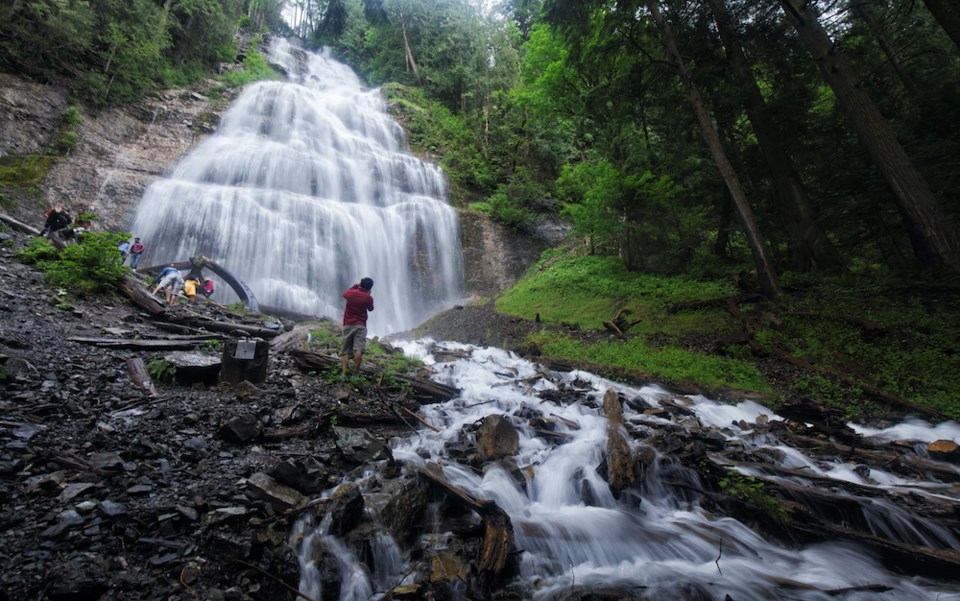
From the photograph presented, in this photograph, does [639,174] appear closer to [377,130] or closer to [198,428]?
[198,428]

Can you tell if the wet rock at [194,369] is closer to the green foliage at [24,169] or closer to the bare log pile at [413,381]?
the bare log pile at [413,381]

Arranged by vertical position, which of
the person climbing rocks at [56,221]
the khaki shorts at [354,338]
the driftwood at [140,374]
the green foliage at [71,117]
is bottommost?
the driftwood at [140,374]

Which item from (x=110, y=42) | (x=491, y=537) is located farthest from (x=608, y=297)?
(x=110, y=42)

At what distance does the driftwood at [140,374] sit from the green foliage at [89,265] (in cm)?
379

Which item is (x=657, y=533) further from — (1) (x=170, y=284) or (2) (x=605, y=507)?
(1) (x=170, y=284)

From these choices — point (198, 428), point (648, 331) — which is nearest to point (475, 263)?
point (648, 331)

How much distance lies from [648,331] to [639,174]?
5.81 metres

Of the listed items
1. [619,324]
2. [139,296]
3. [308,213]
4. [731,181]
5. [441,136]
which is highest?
[441,136]

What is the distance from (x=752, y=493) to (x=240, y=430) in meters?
4.92

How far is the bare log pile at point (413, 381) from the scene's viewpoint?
6.44m

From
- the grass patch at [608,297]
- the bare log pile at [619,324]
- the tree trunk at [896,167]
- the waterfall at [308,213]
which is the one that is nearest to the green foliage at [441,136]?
the waterfall at [308,213]

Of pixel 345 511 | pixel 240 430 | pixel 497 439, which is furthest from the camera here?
pixel 497 439

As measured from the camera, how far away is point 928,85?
858 centimetres

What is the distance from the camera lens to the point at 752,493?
3607mm
